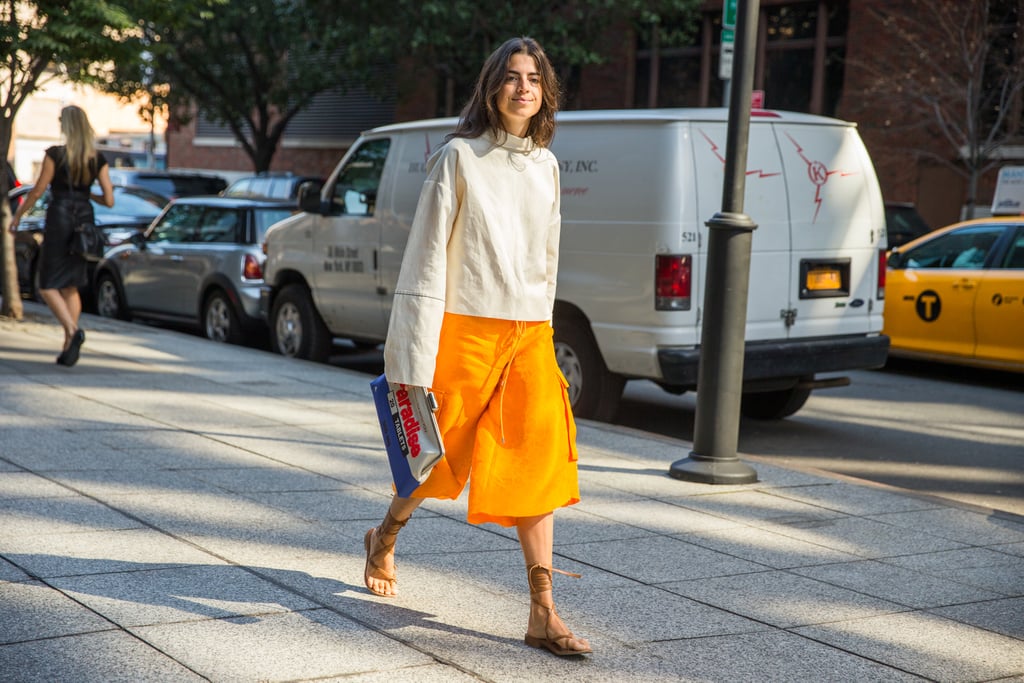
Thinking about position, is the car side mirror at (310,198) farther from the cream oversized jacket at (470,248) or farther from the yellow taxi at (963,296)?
the cream oversized jacket at (470,248)

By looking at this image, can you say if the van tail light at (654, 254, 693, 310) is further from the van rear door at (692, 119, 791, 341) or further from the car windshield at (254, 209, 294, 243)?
the car windshield at (254, 209, 294, 243)

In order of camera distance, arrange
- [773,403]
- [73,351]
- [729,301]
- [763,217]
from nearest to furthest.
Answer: [729,301], [763,217], [73,351], [773,403]

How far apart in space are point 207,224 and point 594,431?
22.0ft

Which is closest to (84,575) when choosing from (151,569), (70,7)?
(151,569)

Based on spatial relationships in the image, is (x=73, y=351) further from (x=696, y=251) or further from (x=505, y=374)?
(x=505, y=374)

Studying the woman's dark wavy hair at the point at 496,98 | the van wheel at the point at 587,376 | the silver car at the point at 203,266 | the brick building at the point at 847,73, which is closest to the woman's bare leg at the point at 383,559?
the woman's dark wavy hair at the point at 496,98

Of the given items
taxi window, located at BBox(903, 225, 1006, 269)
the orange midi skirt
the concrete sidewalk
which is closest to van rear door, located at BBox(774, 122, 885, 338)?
the concrete sidewalk

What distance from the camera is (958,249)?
12.1 meters

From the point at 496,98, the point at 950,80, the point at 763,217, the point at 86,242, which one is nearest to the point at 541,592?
the point at 496,98

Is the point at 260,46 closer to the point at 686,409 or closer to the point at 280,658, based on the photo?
the point at 686,409

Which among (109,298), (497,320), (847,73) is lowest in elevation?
(109,298)

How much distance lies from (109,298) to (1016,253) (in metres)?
9.97

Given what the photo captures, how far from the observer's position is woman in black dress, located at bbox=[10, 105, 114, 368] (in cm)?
948

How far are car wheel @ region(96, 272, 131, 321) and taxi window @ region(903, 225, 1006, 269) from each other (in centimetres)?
870
